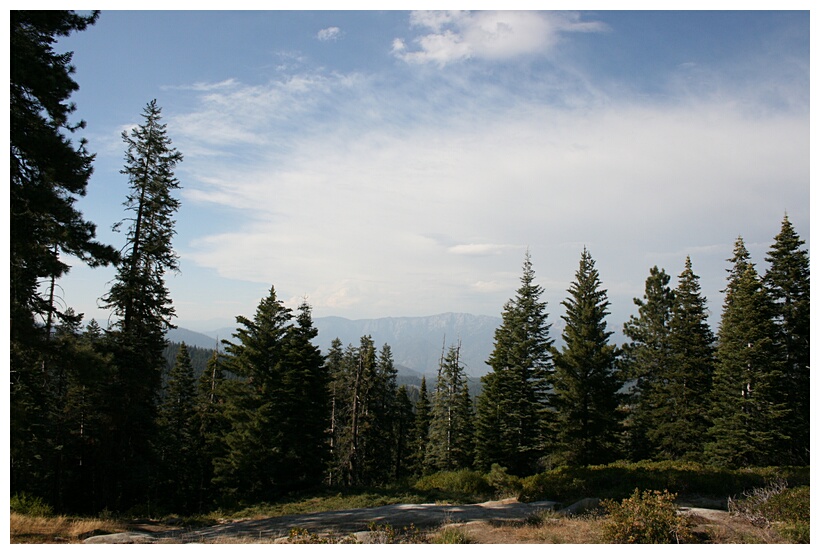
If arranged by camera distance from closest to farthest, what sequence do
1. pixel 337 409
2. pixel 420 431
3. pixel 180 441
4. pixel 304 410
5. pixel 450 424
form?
1. pixel 304 410
2. pixel 180 441
3. pixel 450 424
4. pixel 337 409
5. pixel 420 431

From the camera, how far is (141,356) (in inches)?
758

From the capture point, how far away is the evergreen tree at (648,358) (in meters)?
34.0

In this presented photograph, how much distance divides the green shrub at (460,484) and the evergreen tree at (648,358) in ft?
52.5

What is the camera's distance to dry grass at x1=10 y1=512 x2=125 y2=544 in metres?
11.1

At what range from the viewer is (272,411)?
89.0ft

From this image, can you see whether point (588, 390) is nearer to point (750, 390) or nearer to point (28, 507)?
point (750, 390)

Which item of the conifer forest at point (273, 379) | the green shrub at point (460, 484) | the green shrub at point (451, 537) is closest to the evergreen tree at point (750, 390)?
the conifer forest at point (273, 379)

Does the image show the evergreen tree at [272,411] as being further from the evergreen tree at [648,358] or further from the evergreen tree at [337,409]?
the evergreen tree at [648,358]

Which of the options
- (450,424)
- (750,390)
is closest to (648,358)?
(750,390)

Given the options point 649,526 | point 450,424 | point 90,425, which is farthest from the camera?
point 450,424

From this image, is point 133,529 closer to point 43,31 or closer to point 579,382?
point 43,31

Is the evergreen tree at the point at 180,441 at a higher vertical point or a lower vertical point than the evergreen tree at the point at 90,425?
lower

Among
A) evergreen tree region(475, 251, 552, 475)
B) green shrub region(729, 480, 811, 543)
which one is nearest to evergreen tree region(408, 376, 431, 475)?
evergreen tree region(475, 251, 552, 475)

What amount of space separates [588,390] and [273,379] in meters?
20.5
